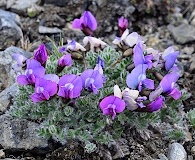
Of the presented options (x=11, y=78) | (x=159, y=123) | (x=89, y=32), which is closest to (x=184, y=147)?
(x=159, y=123)

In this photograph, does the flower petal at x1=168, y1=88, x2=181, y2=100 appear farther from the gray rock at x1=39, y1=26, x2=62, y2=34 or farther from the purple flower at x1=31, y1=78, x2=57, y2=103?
the gray rock at x1=39, y1=26, x2=62, y2=34

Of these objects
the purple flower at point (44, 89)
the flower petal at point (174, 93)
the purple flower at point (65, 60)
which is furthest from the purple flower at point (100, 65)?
Answer: the flower petal at point (174, 93)

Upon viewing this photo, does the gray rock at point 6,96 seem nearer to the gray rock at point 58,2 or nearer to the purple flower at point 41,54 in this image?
the purple flower at point 41,54

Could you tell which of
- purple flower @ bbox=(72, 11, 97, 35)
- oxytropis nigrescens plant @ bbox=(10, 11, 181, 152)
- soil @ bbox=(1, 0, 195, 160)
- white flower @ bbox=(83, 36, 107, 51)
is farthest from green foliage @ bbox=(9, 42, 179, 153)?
soil @ bbox=(1, 0, 195, 160)

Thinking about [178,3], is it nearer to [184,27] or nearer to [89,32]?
[184,27]

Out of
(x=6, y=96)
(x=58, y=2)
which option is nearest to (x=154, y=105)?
(x=6, y=96)

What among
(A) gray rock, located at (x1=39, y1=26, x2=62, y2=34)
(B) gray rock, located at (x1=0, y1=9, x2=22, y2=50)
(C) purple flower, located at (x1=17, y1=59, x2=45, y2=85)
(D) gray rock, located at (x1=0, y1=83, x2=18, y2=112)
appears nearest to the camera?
(C) purple flower, located at (x1=17, y1=59, x2=45, y2=85)

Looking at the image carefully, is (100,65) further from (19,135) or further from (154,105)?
(19,135)
